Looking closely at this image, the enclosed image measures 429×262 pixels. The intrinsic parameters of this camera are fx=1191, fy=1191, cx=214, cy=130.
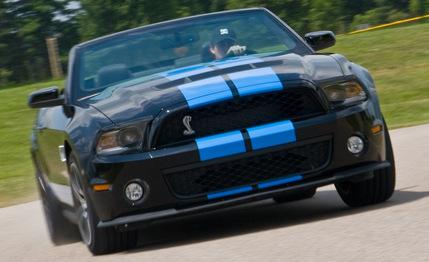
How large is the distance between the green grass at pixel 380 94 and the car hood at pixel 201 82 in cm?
432

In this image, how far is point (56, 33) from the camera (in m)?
100

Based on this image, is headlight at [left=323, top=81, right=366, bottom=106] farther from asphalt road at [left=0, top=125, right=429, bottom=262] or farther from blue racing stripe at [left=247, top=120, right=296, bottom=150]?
asphalt road at [left=0, top=125, right=429, bottom=262]

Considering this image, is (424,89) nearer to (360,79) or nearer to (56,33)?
(360,79)

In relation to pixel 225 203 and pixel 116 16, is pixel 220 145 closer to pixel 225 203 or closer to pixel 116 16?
pixel 225 203

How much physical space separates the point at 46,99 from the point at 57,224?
3.09 ft

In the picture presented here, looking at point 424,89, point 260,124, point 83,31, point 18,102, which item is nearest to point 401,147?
point 260,124

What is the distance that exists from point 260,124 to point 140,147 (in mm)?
647

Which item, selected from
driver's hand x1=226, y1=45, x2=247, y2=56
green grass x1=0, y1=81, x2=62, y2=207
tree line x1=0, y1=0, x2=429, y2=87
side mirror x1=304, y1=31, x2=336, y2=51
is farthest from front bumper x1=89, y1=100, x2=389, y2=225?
tree line x1=0, y1=0, x2=429, y2=87

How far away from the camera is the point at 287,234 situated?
19.9ft

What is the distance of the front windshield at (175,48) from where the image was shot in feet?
24.5

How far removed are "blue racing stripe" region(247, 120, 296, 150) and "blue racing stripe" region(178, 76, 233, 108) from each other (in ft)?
0.79

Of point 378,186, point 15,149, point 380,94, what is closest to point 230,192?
point 378,186

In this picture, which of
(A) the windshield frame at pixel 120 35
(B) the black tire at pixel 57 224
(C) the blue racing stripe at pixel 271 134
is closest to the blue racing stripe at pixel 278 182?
(C) the blue racing stripe at pixel 271 134

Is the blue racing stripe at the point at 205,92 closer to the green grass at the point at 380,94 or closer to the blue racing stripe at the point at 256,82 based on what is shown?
the blue racing stripe at the point at 256,82
